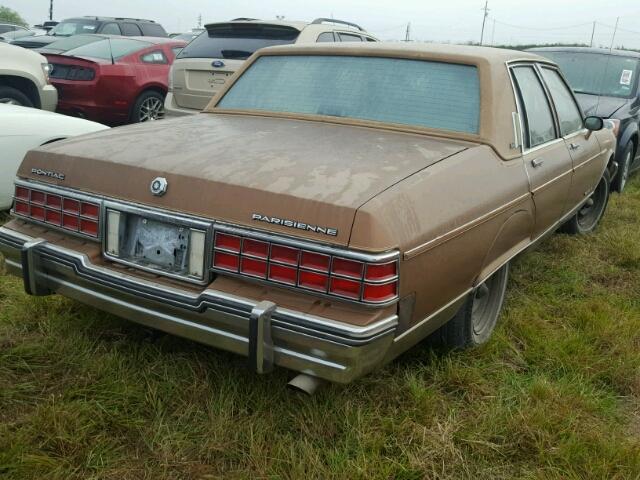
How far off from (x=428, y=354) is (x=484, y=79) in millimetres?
1379

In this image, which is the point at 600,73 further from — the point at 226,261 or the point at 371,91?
the point at 226,261

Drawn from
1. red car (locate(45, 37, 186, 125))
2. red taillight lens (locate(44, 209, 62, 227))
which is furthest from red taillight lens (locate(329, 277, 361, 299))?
red car (locate(45, 37, 186, 125))

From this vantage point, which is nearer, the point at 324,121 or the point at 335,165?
the point at 335,165

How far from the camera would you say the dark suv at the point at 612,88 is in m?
6.83

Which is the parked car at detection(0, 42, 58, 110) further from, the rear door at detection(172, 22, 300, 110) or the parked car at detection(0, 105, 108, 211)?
the parked car at detection(0, 105, 108, 211)

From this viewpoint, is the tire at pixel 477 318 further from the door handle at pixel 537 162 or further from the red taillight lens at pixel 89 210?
the red taillight lens at pixel 89 210

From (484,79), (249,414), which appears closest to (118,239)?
(249,414)

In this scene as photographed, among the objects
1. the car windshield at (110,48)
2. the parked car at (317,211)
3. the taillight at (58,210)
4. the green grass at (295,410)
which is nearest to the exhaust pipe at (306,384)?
the parked car at (317,211)

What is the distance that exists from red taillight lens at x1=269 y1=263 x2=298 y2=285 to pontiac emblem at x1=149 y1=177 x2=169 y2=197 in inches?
21.2

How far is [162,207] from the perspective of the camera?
2453 millimetres

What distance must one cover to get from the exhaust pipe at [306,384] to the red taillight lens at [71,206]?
3.79 ft

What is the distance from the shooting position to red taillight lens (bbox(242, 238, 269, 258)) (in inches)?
89.4

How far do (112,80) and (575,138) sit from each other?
Answer: 579cm

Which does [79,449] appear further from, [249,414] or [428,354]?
[428,354]
